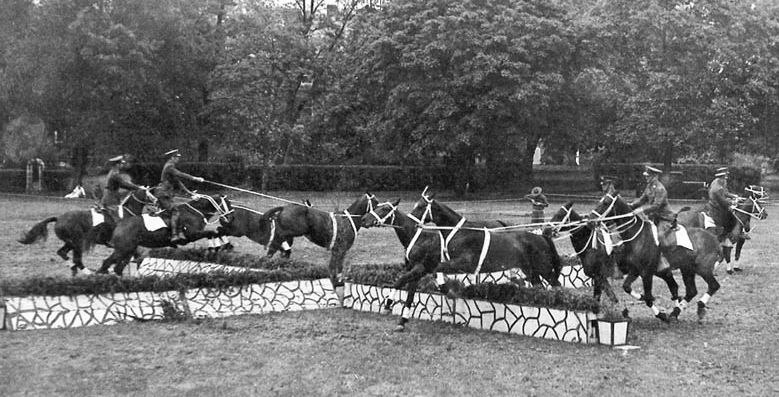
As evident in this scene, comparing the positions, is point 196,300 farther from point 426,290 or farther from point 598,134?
point 598,134

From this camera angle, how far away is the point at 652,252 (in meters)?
14.5

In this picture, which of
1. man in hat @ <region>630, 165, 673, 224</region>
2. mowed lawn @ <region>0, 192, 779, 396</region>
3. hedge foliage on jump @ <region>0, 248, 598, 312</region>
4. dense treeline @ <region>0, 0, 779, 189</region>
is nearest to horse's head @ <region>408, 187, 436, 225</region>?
hedge foliage on jump @ <region>0, 248, 598, 312</region>

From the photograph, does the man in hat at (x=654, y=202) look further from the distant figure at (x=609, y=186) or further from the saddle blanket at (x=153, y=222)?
the saddle blanket at (x=153, y=222)

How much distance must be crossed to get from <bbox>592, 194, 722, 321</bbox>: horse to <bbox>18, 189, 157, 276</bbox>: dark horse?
9461 mm

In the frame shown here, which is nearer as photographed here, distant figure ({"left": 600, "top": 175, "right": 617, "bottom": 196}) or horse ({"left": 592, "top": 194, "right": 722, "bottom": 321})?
horse ({"left": 592, "top": 194, "right": 722, "bottom": 321})

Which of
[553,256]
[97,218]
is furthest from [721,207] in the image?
[97,218]

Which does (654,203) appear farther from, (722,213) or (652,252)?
(722,213)

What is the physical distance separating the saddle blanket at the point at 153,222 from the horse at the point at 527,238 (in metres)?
5.52

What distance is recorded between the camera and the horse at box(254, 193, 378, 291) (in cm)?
1844

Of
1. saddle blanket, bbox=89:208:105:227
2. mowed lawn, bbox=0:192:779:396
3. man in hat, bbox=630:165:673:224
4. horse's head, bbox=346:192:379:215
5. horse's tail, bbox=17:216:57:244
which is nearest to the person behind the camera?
mowed lawn, bbox=0:192:779:396

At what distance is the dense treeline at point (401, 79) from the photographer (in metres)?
43.2

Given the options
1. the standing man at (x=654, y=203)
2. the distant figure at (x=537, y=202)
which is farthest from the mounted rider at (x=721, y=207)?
the standing man at (x=654, y=203)

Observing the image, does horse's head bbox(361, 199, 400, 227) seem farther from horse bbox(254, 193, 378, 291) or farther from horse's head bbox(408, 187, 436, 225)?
horse bbox(254, 193, 378, 291)

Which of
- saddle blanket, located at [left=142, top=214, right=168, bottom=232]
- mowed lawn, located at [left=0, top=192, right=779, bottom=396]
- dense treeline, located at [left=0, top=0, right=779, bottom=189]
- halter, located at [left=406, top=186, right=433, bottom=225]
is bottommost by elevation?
mowed lawn, located at [left=0, top=192, right=779, bottom=396]
